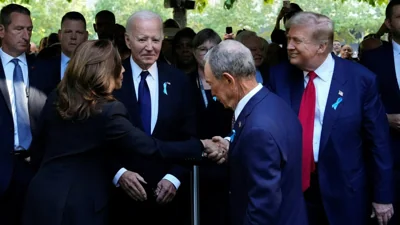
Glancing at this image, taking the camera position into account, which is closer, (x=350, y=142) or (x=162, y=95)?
(x=350, y=142)

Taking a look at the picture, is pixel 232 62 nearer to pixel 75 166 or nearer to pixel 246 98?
pixel 246 98

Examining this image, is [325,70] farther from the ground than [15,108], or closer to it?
farther from the ground

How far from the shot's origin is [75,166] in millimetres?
4000

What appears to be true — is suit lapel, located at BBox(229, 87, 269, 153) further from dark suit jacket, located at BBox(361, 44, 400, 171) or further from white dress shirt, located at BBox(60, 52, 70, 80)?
white dress shirt, located at BBox(60, 52, 70, 80)

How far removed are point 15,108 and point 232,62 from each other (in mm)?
2381

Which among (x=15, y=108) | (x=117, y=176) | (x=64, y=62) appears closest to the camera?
(x=117, y=176)


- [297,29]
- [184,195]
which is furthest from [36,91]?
[297,29]

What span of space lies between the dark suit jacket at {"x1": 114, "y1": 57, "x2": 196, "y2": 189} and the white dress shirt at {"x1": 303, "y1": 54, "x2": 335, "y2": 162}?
946 millimetres

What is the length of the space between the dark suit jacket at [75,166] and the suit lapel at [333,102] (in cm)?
131

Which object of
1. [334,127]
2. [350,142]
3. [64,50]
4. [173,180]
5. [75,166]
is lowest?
[173,180]

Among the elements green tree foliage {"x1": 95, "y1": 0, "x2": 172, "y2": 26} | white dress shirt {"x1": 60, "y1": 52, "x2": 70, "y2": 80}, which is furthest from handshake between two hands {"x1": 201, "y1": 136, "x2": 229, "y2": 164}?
green tree foliage {"x1": 95, "y1": 0, "x2": 172, "y2": 26}

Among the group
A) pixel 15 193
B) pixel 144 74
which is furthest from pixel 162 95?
pixel 15 193

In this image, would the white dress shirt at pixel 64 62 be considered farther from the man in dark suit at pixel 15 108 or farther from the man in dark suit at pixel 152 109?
the man in dark suit at pixel 152 109

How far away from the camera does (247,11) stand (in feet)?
110
